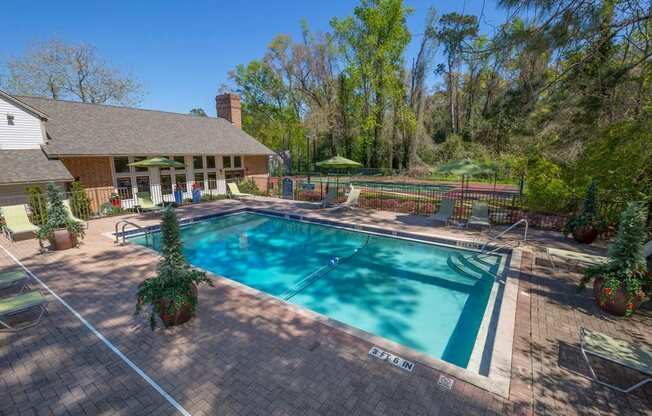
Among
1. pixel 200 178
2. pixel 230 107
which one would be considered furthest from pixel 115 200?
pixel 230 107

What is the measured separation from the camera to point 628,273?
184 inches

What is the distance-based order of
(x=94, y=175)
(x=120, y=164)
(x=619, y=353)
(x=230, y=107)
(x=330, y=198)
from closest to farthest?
1. (x=619, y=353)
2. (x=94, y=175)
3. (x=330, y=198)
4. (x=120, y=164)
5. (x=230, y=107)

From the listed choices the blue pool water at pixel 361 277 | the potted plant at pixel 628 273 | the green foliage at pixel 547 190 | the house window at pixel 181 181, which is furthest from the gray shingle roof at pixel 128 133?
the potted plant at pixel 628 273

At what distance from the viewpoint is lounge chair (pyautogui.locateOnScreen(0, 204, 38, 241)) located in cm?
920

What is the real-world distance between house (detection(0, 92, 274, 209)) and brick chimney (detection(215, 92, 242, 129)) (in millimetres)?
1843

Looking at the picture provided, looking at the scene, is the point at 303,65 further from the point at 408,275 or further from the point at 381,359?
the point at 381,359

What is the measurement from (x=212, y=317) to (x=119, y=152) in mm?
12606

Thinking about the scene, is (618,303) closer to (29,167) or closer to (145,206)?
Answer: (145,206)

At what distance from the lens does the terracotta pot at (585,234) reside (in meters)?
8.12

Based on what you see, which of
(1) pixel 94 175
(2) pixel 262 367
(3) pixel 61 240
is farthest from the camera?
(1) pixel 94 175

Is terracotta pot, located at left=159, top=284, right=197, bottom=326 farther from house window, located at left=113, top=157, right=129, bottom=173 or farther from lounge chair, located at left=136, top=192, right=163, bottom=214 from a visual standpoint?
house window, located at left=113, top=157, right=129, bottom=173

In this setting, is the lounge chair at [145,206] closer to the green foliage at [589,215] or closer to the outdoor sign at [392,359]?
the outdoor sign at [392,359]

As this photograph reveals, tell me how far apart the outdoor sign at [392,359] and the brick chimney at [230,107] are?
22.9m

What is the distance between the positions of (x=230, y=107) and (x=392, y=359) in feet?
79.2
